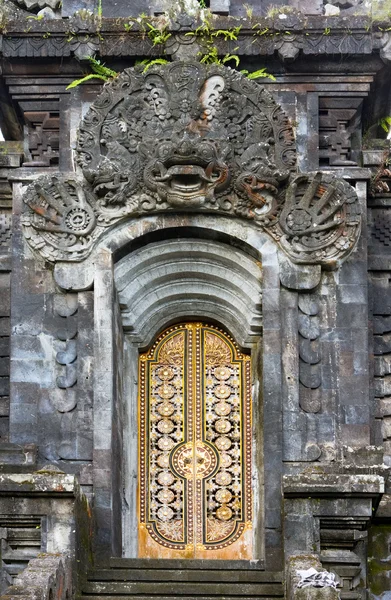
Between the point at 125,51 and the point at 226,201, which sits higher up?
the point at 125,51

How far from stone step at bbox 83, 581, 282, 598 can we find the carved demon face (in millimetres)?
6246

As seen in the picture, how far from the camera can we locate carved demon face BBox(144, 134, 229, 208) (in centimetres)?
3153

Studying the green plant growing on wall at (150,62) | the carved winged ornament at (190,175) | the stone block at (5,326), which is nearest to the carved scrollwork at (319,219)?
the carved winged ornament at (190,175)

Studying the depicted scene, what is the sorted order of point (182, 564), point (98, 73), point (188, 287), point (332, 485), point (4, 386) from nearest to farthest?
point (332, 485) < point (182, 564) < point (4, 386) < point (98, 73) < point (188, 287)

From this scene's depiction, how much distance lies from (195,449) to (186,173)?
4499 mm

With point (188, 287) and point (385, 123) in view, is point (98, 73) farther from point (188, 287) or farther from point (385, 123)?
point (385, 123)

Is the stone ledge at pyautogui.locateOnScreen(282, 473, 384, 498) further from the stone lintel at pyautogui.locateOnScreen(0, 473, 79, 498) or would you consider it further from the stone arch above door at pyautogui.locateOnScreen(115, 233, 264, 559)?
the stone lintel at pyautogui.locateOnScreen(0, 473, 79, 498)

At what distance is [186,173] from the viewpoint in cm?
3152

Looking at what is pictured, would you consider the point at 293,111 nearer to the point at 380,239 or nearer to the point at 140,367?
the point at 380,239

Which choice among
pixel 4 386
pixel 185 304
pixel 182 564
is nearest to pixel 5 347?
pixel 4 386

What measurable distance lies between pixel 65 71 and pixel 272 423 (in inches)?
264

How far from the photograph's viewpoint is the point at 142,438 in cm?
3269

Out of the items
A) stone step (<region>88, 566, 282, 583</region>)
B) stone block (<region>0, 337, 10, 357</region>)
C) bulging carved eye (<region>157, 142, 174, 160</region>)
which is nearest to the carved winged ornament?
bulging carved eye (<region>157, 142, 174, 160</region>)

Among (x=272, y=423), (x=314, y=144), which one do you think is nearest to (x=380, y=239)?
(x=314, y=144)
